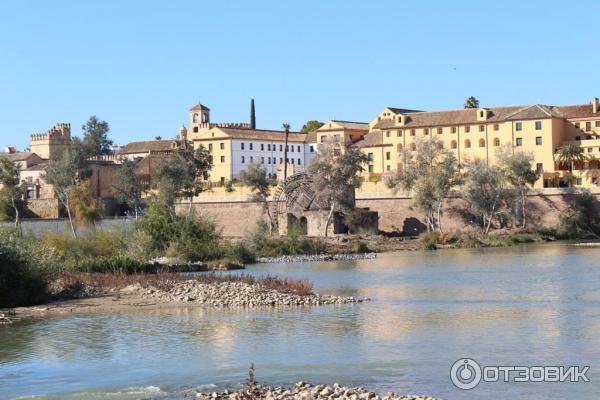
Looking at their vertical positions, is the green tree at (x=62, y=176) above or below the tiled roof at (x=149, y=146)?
below

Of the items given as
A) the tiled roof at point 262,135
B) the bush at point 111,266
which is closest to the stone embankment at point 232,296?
the bush at point 111,266

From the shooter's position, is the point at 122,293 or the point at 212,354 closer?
the point at 212,354

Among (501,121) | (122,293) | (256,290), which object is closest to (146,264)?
(122,293)

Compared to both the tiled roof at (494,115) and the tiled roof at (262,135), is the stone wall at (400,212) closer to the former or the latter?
the tiled roof at (494,115)

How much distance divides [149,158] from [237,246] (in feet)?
182

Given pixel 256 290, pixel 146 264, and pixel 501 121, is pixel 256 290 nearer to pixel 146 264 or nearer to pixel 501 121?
pixel 146 264

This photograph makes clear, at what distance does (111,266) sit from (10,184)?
174 ft

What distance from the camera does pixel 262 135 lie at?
113 metres

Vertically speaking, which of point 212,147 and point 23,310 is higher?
point 212,147

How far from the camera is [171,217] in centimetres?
5006

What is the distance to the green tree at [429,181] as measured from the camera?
6950 cm

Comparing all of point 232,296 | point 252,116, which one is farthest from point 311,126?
point 232,296

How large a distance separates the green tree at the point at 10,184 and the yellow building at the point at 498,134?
3205 centimetres

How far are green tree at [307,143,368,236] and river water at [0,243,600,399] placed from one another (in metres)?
34.4
